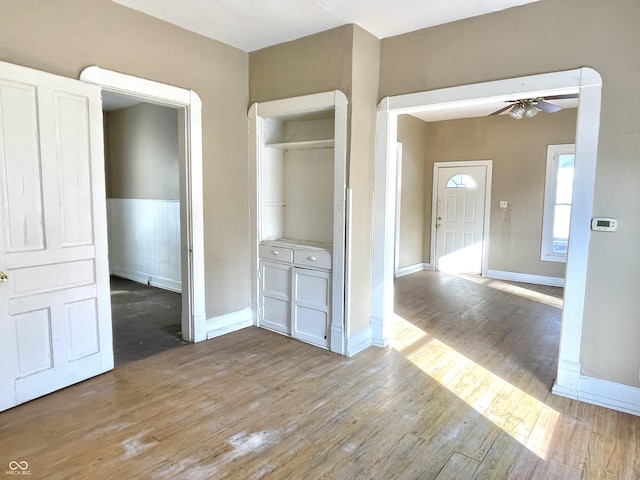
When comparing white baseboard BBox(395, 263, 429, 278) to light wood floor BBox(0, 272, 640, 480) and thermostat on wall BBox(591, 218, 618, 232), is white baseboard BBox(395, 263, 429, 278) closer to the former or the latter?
light wood floor BBox(0, 272, 640, 480)

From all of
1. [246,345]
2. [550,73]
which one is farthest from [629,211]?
[246,345]

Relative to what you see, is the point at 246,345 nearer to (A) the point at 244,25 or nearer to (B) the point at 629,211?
(A) the point at 244,25

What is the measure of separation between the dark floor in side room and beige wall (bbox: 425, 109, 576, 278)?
17.0ft

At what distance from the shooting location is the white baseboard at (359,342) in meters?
3.48

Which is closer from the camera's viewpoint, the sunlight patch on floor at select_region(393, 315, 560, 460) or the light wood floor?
the light wood floor

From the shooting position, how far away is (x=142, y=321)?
4250 millimetres

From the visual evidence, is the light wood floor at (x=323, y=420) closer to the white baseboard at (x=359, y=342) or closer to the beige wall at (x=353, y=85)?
the white baseboard at (x=359, y=342)

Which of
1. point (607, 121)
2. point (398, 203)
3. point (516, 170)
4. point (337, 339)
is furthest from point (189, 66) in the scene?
point (516, 170)

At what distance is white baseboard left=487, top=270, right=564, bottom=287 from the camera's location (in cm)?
624

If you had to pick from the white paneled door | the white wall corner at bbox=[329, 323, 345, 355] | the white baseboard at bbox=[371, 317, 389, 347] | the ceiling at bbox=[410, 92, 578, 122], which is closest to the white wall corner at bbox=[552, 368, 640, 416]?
the white baseboard at bbox=[371, 317, 389, 347]

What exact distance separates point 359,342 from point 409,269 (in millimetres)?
3796

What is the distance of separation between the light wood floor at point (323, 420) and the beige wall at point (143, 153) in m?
2.86

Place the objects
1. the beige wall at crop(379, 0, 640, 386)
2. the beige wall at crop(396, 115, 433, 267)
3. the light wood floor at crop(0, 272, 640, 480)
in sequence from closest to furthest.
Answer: the light wood floor at crop(0, 272, 640, 480) < the beige wall at crop(379, 0, 640, 386) < the beige wall at crop(396, 115, 433, 267)

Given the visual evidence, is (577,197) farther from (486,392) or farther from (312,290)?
(312,290)
